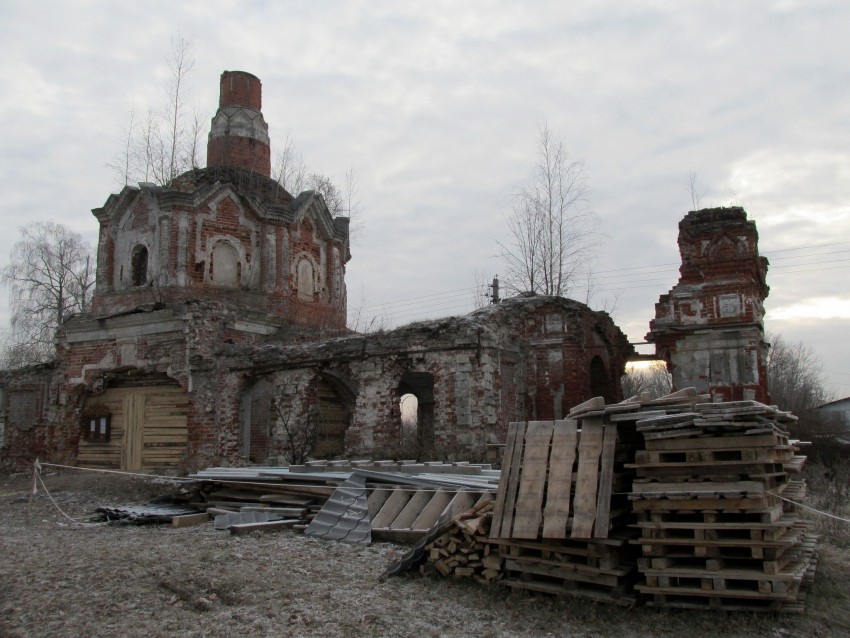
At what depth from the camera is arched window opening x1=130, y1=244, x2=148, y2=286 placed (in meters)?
19.5

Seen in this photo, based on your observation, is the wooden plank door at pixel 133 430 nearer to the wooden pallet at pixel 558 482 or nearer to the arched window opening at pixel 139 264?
the arched window opening at pixel 139 264

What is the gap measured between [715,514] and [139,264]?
17.7 meters

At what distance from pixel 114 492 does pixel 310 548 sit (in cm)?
813

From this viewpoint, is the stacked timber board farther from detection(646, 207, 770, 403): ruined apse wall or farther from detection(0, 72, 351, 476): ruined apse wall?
detection(0, 72, 351, 476): ruined apse wall

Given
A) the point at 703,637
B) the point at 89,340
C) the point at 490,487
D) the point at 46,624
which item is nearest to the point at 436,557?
the point at 490,487

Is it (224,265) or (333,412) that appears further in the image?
(224,265)

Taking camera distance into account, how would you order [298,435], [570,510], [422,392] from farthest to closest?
[422,392]
[298,435]
[570,510]

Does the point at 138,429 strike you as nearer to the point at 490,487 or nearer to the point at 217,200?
the point at 217,200

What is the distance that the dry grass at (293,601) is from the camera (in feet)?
16.9

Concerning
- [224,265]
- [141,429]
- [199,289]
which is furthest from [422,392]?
[141,429]

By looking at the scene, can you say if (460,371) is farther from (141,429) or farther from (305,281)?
(141,429)

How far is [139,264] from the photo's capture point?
19.6 metres

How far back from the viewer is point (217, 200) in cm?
1942

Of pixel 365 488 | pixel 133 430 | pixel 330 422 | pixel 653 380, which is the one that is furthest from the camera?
pixel 653 380
